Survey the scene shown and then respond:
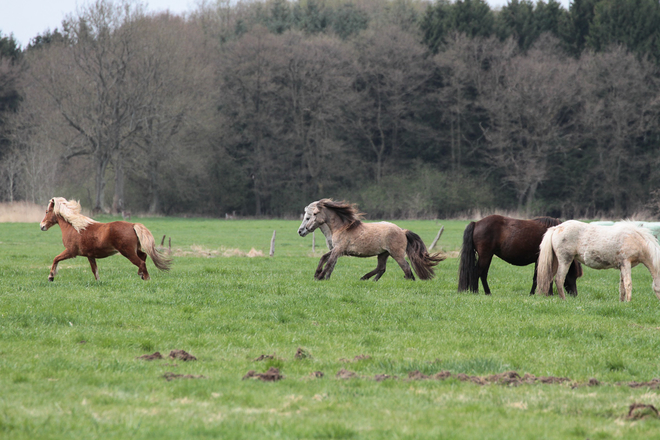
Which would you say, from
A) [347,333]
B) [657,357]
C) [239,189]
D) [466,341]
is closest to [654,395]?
[657,357]

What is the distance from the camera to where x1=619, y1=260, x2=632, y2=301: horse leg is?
12289 millimetres

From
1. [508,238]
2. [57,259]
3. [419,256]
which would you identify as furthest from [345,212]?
[57,259]

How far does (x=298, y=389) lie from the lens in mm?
6508

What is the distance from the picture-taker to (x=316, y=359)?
25.6 ft

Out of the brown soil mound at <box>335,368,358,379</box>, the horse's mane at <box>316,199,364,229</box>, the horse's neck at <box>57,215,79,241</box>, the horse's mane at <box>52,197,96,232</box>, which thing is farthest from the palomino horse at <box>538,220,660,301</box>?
the horse's neck at <box>57,215,79,241</box>

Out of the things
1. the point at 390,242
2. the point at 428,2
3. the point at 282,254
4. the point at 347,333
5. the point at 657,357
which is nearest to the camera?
the point at 657,357

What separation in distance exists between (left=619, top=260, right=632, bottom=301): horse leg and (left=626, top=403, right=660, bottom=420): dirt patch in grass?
7068 mm

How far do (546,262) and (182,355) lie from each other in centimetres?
785

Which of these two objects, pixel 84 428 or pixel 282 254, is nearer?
pixel 84 428

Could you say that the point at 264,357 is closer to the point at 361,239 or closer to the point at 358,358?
the point at 358,358

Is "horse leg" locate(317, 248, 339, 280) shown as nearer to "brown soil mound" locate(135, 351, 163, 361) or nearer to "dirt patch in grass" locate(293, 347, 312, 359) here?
"dirt patch in grass" locate(293, 347, 312, 359)

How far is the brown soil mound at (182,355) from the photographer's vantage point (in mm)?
7781

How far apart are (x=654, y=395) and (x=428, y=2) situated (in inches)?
2941

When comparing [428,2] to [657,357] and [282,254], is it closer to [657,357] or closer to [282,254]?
[282,254]
